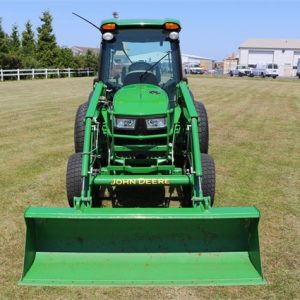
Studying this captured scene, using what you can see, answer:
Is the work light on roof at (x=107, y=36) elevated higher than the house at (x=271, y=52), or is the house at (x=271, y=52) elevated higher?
the house at (x=271, y=52)

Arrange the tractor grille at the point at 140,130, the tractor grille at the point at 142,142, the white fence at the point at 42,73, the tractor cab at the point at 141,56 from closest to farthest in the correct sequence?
the tractor grille at the point at 140,130 < the tractor grille at the point at 142,142 < the tractor cab at the point at 141,56 < the white fence at the point at 42,73

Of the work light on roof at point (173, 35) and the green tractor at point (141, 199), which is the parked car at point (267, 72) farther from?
the work light on roof at point (173, 35)

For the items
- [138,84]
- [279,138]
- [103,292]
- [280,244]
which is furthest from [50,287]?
[279,138]

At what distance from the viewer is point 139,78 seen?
563cm

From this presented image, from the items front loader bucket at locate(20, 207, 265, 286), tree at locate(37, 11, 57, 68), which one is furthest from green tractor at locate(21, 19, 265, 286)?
tree at locate(37, 11, 57, 68)

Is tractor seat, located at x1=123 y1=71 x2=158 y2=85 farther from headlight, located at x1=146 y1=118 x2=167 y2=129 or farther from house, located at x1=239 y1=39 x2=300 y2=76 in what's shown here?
house, located at x1=239 y1=39 x2=300 y2=76

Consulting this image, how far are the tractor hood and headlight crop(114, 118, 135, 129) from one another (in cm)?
7

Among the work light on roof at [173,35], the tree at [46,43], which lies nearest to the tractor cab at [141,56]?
the work light on roof at [173,35]

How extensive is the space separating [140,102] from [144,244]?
1628mm

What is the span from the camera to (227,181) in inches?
255

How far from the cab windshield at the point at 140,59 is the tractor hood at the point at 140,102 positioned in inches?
20.4

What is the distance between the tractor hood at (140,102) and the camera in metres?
4.70

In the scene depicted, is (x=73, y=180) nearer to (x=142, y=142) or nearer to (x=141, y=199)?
(x=142, y=142)

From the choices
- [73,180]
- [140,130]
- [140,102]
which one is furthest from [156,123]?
[73,180]
